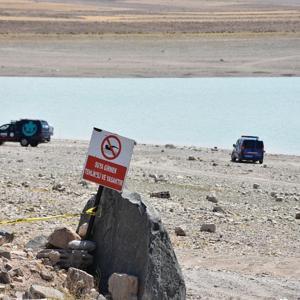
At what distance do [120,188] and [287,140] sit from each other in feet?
100

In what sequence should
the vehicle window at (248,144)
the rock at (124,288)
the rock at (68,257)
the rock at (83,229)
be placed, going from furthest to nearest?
the vehicle window at (248,144), the rock at (83,229), the rock at (68,257), the rock at (124,288)

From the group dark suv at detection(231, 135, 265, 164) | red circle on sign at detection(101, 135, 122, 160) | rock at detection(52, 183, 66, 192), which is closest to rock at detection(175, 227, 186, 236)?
rock at detection(52, 183, 66, 192)

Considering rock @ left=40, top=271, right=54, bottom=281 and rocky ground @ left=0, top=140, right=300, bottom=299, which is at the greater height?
rocky ground @ left=0, top=140, right=300, bottom=299

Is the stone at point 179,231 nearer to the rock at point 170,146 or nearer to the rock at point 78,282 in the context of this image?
the rock at point 78,282

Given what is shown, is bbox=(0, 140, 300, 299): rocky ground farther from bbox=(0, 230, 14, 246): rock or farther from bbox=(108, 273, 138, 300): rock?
bbox=(108, 273, 138, 300): rock

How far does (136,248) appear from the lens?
34.0 ft

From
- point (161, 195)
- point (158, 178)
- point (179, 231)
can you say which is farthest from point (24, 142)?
point (179, 231)

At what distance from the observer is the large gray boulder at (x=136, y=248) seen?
33.1 ft

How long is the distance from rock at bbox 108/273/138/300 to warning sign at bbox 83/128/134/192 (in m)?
0.95

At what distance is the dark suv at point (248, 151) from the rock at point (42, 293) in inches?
939

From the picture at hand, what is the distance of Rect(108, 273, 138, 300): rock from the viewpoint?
399 inches

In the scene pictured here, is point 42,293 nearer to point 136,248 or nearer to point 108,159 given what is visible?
point 136,248

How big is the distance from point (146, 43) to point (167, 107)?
27098 mm

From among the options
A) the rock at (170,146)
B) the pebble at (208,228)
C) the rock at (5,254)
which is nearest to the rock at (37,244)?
the rock at (5,254)
